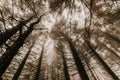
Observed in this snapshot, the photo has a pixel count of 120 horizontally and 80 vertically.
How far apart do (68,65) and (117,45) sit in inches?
138

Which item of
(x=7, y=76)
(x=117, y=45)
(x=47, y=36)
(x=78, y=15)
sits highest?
(x=78, y=15)

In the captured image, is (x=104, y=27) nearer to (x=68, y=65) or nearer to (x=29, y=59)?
(x=68, y=65)

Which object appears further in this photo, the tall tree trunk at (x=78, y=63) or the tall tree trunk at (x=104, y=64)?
the tall tree trunk at (x=104, y=64)

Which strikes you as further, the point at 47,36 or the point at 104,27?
the point at 47,36

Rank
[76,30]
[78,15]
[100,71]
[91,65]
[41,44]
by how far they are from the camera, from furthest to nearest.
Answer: [41,44] < [100,71] < [91,65] < [76,30] < [78,15]

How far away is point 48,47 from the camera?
14516 millimetres

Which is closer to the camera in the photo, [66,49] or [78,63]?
[78,63]

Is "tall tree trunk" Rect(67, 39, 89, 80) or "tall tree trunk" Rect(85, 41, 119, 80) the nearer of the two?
"tall tree trunk" Rect(67, 39, 89, 80)

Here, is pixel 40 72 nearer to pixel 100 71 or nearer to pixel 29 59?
pixel 29 59

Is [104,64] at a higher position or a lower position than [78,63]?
lower

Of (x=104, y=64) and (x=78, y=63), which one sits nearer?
(x=78, y=63)

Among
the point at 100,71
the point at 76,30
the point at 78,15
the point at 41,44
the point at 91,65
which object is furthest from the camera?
the point at 41,44

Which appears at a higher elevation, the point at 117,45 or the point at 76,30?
the point at 76,30

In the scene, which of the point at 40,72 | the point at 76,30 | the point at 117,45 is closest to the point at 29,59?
the point at 40,72
